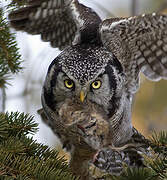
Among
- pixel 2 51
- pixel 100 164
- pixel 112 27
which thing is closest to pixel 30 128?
pixel 100 164

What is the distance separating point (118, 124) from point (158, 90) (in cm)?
388

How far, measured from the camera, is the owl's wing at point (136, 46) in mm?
3514

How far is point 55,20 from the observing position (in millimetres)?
4082

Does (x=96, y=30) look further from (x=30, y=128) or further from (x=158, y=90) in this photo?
(x=158, y=90)

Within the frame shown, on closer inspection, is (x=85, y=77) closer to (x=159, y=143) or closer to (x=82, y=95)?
(x=82, y=95)

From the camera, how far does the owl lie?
2851 mm

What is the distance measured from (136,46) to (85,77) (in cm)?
89

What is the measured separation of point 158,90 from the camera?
7066 mm

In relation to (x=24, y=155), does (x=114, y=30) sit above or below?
above

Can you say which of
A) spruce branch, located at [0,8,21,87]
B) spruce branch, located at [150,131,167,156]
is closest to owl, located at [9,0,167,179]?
spruce branch, located at [150,131,167,156]

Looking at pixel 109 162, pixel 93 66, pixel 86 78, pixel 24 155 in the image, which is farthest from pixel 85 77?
pixel 24 155

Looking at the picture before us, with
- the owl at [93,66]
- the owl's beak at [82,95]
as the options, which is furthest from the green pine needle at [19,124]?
the owl's beak at [82,95]

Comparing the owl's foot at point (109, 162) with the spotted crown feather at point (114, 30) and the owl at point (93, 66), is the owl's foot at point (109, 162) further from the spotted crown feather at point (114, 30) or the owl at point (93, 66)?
the spotted crown feather at point (114, 30)

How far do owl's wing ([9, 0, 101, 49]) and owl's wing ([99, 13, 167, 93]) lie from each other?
249 mm
